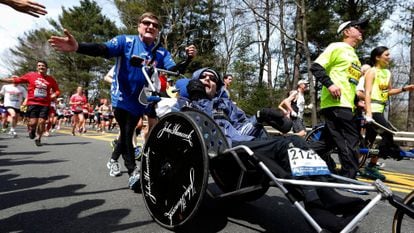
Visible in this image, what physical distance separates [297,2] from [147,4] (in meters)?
15.4

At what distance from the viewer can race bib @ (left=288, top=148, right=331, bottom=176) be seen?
1.86 m

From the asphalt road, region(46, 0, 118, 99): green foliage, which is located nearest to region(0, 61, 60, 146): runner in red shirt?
the asphalt road

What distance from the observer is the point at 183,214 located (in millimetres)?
2182

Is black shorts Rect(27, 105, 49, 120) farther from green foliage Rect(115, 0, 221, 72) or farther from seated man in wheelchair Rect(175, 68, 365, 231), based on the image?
green foliage Rect(115, 0, 221, 72)

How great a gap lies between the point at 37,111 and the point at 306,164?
7809mm

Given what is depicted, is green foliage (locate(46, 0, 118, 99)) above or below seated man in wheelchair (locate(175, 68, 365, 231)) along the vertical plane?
above

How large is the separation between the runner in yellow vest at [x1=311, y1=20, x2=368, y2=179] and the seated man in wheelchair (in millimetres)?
1443

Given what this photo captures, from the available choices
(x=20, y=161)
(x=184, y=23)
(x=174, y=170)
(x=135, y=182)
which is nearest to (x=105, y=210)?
(x=135, y=182)

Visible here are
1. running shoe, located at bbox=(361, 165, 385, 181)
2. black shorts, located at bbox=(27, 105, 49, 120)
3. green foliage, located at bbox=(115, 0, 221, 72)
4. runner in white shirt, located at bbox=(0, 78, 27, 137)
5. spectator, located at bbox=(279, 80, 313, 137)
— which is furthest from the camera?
green foliage, located at bbox=(115, 0, 221, 72)

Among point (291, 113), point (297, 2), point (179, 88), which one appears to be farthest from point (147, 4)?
point (179, 88)

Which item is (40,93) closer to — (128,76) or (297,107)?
(128,76)

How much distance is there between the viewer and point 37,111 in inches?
318

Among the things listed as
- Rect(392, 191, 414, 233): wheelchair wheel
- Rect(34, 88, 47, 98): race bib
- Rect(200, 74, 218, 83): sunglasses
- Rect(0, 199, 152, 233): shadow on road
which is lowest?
Rect(0, 199, 152, 233): shadow on road

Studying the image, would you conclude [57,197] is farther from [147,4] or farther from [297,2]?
[147,4]
